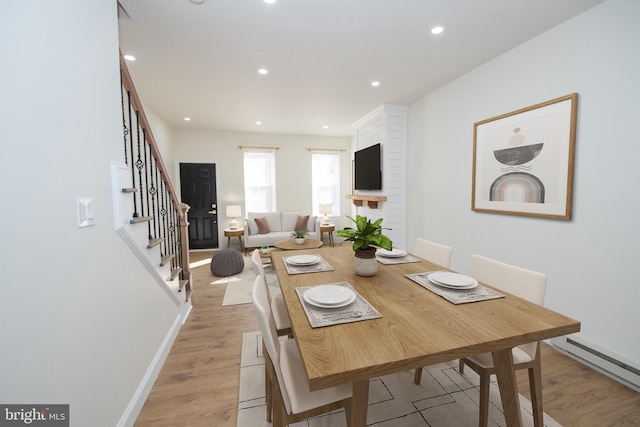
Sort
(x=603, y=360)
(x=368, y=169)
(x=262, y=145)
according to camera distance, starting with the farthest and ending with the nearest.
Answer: (x=262, y=145) → (x=368, y=169) → (x=603, y=360)

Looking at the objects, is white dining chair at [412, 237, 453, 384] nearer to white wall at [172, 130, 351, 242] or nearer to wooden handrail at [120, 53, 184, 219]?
wooden handrail at [120, 53, 184, 219]

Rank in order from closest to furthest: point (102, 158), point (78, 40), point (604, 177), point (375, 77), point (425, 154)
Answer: point (78, 40) → point (102, 158) → point (604, 177) → point (375, 77) → point (425, 154)

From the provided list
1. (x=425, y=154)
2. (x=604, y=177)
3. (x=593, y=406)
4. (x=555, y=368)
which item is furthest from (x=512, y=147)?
(x=593, y=406)

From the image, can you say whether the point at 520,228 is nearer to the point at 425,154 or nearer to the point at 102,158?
the point at 425,154

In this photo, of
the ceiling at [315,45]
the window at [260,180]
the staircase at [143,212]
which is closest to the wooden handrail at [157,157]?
the staircase at [143,212]

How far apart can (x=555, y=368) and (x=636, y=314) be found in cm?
64

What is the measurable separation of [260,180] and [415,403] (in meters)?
5.45

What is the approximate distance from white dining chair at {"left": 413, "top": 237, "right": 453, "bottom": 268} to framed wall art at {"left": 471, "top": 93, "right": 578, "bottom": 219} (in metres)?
1.10

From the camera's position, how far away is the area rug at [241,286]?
320cm

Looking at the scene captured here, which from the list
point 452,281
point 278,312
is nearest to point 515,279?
point 452,281

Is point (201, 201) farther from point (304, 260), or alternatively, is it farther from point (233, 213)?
point (304, 260)

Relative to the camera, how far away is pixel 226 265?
409 cm

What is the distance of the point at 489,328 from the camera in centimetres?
98

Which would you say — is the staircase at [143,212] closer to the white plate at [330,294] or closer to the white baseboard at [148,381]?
the white baseboard at [148,381]
